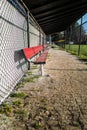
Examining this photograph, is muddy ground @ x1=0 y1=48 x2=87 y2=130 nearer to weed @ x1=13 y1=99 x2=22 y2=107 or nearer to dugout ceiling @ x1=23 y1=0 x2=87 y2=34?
weed @ x1=13 y1=99 x2=22 y2=107

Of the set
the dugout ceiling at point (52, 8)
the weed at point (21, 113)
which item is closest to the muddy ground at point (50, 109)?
the weed at point (21, 113)

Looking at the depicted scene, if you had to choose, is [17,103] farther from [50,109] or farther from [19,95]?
[50,109]

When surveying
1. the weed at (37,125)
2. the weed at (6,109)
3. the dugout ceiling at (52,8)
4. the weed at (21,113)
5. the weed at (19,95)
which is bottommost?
the weed at (37,125)

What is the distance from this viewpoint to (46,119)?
237cm

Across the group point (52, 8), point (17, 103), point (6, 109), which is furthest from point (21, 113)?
point (52, 8)

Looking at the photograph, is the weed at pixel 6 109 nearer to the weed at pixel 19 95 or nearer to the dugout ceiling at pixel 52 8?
the weed at pixel 19 95

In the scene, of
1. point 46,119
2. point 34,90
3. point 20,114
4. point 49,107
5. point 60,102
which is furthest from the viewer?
point 34,90

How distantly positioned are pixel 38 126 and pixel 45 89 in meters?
1.60

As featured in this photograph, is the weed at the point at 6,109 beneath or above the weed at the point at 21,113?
above

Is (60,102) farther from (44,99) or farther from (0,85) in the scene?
(0,85)

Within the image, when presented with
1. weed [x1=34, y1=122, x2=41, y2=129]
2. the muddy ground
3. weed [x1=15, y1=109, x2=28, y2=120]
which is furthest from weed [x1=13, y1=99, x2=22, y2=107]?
weed [x1=34, y1=122, x2=41, y2=129]

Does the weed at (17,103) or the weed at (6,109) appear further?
the weed at (17,103)

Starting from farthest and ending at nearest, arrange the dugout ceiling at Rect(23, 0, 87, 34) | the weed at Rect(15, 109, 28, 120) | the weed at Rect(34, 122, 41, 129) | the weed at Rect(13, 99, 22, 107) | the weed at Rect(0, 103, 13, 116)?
1. the dugout ceiling at Rect(23, 0, 87, 34)
2. the weed at Rect(13, 99, 22, 107)
3. the weed at Rect(0, 103, 13, 116)
4. the weed at Rect(15, 109, 28, 120)
5. the weed at Rect(34, 122, 41, 129)

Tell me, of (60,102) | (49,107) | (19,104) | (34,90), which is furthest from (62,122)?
(34,90)
